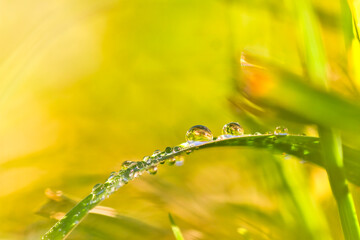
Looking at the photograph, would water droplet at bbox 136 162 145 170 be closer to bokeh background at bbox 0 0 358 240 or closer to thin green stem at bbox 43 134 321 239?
thin green stem at bbox 43 134 321 239

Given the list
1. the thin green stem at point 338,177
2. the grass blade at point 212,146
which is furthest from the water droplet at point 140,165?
the thin green stem at point 338,177

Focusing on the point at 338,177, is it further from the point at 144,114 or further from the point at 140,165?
the point at 144,114

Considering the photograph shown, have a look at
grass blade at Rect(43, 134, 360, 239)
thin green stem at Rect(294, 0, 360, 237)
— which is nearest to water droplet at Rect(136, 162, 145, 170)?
grass blade at Rect(43, 134, 360, 239)

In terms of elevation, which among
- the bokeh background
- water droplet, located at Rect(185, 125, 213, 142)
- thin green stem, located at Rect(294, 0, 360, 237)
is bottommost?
thin green stem, located at Rect(294, 0, 360, 237)

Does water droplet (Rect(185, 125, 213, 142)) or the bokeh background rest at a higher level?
the bokeh background

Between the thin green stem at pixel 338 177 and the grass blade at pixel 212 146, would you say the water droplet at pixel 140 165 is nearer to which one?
the grass blade at pixel 212 146

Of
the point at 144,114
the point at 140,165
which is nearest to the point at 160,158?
the point at 140,165

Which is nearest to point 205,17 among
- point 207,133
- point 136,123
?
point 136,123

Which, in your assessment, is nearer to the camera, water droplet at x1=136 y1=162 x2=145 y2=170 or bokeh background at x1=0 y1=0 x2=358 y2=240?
water droplet at x1=136 y1=162 x2=145 y2=170
